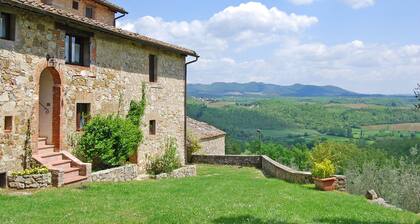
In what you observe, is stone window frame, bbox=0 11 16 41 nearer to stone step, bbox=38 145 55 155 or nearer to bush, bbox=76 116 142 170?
stone step, bbox=38 145 55 155

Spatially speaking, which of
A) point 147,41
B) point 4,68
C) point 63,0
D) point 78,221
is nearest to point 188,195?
point 78,221

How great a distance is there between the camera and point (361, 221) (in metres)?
9.91

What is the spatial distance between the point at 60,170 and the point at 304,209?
768 centimetres

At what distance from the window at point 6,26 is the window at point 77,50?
107 inches

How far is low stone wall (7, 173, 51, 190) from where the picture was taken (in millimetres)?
12672

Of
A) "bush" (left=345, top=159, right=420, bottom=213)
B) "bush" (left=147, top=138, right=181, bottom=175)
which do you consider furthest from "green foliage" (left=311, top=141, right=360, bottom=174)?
"bush" (left=147, top=138, right=181, bottom=175)

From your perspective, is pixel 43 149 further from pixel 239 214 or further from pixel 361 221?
pixel 361 221

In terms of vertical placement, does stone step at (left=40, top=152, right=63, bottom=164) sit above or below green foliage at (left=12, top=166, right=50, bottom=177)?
above

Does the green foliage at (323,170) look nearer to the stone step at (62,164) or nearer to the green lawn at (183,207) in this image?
the green lawn at (183,207)

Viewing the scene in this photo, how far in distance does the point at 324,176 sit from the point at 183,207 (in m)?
8.19

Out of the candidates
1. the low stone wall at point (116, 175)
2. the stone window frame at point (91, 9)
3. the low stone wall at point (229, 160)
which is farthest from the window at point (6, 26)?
the low stone wall at point (229, 160)

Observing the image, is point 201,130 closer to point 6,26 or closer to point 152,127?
point 152,127

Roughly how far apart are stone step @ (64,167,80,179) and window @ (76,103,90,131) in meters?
2.24

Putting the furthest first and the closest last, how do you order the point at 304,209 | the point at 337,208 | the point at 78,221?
the point at 337,208 → the point at 304,209 → the point at 78,221
